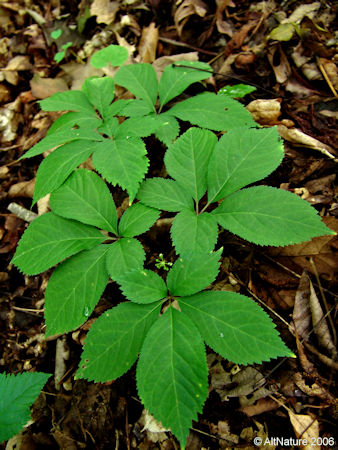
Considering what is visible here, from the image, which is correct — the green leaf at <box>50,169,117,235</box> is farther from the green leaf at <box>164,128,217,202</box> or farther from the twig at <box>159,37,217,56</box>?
Result: the twig at <box>159,37,217,56</box>

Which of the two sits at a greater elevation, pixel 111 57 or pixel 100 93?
pixel 111 57

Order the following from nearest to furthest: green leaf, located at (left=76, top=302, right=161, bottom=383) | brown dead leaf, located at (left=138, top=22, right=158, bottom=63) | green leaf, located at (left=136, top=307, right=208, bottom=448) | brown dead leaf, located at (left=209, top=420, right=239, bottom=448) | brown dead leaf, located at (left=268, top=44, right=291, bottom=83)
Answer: green leaf, located at (left=136, top=307, right=208, bottom=448) < green leaf, located at (left=76, top=302, right=161, bottom=383) < brown dead leaf, located at (left=209, top=420, right=239, bottom=448) < brown dead leaf, located at (left=268, top=44, right=291, bottom=83) < brown dead leaf, located at (left=138, top=22, right=158, bottom=63)

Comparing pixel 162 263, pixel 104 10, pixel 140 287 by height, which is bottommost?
pixel 162 263

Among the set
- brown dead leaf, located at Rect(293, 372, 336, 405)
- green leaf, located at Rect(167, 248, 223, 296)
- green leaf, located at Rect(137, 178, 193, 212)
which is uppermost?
green leaf, located at Rect(137, 178, 193, 212)

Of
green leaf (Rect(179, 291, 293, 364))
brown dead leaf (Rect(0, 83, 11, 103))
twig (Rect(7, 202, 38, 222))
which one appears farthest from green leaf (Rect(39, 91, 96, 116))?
green leaf (Rect(179, 291, 293, 364))

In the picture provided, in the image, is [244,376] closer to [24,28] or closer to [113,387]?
[113,387]

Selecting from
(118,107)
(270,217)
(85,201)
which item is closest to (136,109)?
(118,107)

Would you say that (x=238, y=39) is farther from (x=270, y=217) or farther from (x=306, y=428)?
(x=306, y=428)
